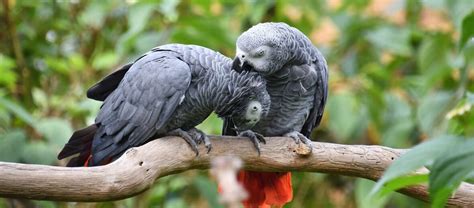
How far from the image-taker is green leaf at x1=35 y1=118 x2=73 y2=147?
6.32 feet

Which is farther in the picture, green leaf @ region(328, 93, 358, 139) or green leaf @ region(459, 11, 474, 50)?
green leaf @ region(328, 93, 358, 139)

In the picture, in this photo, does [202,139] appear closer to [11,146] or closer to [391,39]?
[11,146]

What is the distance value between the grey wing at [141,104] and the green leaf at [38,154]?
455mm

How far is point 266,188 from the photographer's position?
164cm

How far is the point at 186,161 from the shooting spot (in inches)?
51.5

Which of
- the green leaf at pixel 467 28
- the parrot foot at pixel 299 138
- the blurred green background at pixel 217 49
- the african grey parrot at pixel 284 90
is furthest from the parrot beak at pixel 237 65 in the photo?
the blurred green background at pixel 217 49

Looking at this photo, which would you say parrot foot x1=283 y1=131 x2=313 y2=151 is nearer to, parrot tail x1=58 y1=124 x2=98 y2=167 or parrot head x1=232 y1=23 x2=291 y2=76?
parrot head x1=232 y1=23 x2=291 y2=76

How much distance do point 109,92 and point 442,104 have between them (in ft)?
3.61

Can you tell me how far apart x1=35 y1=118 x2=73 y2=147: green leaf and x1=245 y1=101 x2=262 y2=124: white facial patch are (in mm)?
724

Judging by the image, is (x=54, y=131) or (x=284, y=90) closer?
(x=284, y=90)

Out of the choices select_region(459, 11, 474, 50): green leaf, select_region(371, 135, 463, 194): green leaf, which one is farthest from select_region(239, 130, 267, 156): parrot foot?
select_region(371, 135, 463, 194): green leaf

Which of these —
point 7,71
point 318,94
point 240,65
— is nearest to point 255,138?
point 240,65

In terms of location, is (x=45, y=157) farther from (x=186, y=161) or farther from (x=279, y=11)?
(x=279, y=11)

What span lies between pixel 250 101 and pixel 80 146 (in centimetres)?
38
